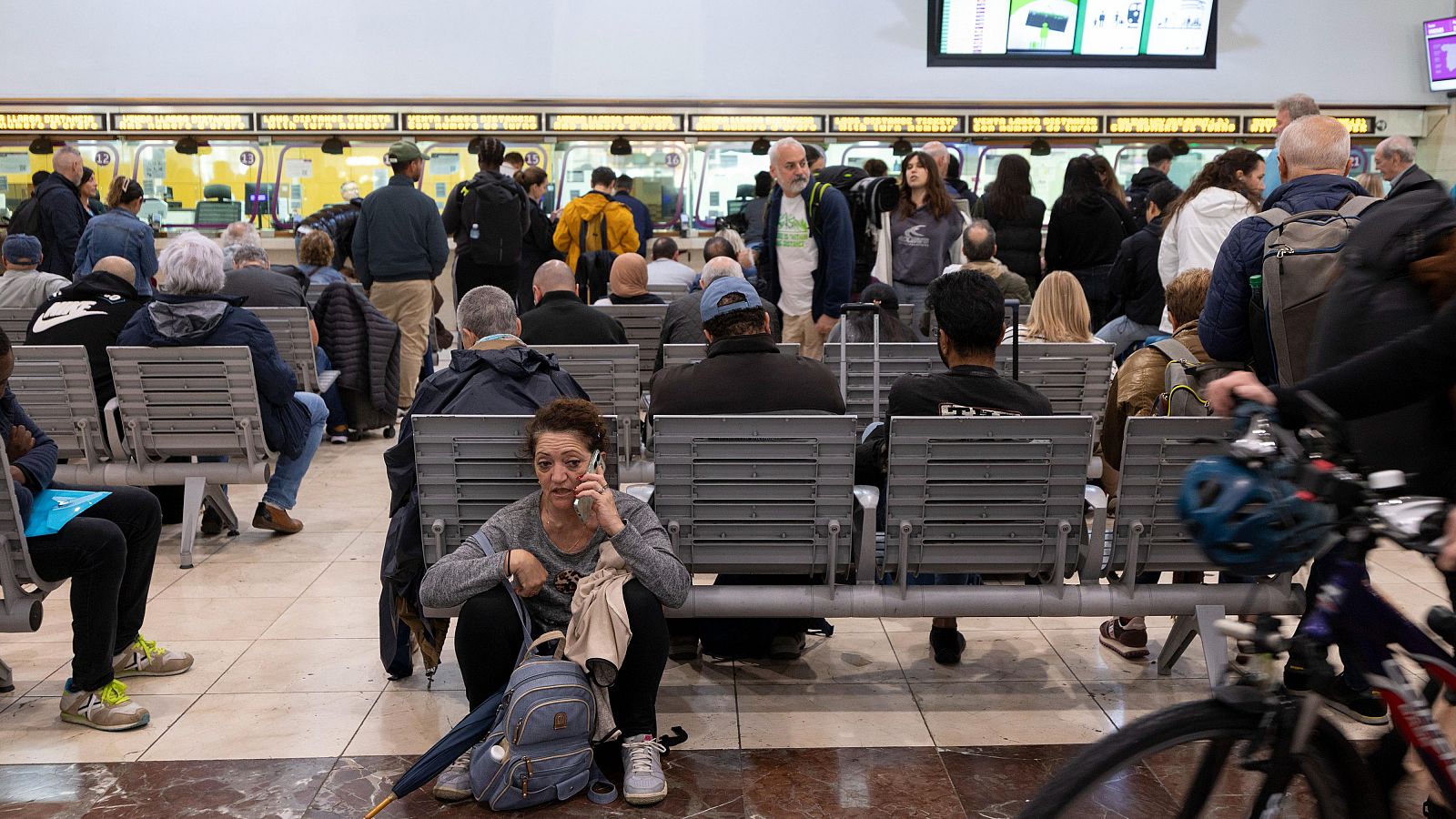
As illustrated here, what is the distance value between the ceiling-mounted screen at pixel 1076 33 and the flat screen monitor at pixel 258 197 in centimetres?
680

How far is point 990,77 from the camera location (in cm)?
1241

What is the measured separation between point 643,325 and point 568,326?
0.87 meters

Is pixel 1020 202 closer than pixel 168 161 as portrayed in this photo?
Yes

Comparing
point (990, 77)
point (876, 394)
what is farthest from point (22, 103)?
point (876, 394)

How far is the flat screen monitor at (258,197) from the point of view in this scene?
40.2ft

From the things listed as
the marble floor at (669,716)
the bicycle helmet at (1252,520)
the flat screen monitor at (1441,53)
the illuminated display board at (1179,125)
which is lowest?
the marble floor at (669,716)

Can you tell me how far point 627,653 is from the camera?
3.29 meters

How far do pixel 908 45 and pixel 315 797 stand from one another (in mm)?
10756

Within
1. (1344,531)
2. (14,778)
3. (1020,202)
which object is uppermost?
(1020,202)

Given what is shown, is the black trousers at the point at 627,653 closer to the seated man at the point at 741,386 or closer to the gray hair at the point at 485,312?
the seated man at the point at 741,386

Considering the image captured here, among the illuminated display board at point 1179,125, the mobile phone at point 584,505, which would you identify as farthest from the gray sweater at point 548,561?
the illuminated display board at point 1179,125

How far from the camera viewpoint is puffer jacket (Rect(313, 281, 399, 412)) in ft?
25.9

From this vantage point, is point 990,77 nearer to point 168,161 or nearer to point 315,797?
point 168,161

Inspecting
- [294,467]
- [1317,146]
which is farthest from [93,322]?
[1317,146]
